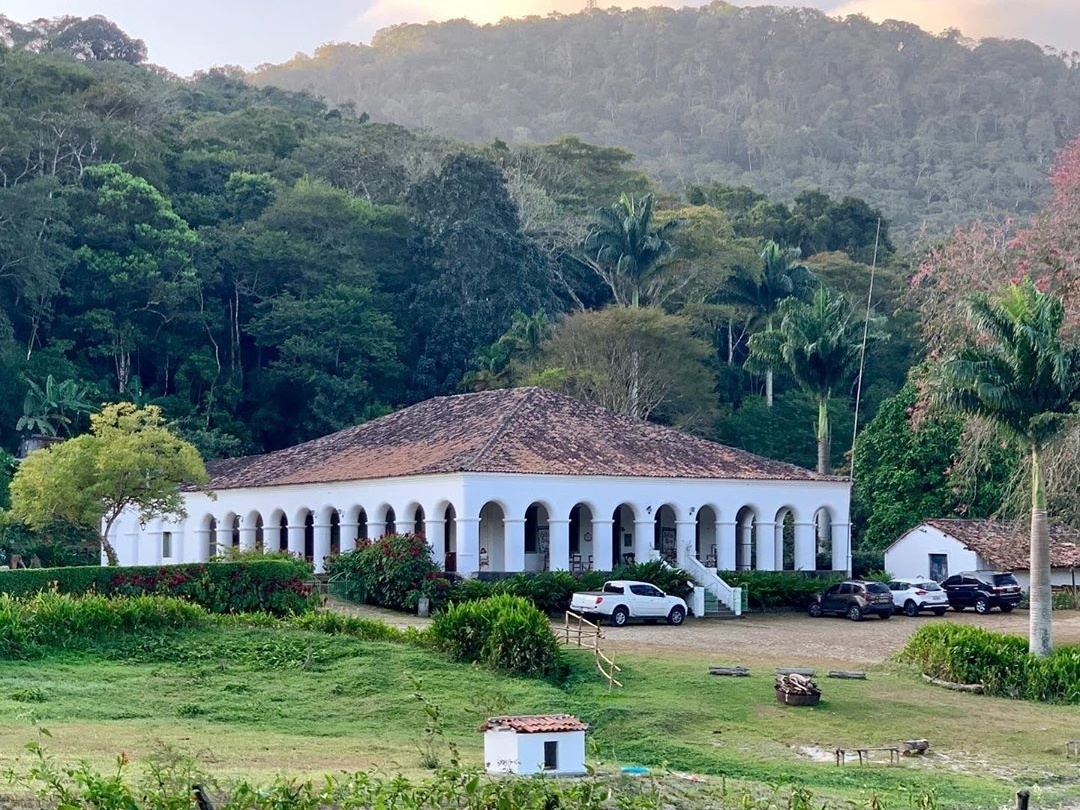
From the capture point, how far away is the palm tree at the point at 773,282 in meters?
77.1

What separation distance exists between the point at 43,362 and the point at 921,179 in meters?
109

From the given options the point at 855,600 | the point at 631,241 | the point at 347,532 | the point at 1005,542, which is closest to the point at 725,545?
the point at 855,600

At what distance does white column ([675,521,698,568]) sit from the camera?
47.5 meters

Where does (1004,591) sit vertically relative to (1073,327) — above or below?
below

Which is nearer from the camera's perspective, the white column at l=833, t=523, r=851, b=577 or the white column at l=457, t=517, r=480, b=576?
the white column at l=457, t=517, r=480, b=576

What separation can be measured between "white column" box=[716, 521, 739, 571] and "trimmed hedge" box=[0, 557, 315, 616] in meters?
14.1

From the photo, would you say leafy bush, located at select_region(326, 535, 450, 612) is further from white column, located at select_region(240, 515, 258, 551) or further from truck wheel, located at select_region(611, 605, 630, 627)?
white column, located at select_region(240, 515, 258, 551)

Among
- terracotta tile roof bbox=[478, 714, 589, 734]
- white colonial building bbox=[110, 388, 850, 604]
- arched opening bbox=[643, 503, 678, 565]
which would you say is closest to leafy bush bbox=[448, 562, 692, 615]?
white colonial building bbox=[110, 388, 850, 604]

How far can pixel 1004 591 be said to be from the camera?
4725 cm

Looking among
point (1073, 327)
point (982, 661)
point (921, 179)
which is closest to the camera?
point (982, 661)

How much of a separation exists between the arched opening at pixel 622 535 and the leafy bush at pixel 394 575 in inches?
294

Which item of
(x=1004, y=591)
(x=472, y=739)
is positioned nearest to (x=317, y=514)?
(x=1004, y=591)

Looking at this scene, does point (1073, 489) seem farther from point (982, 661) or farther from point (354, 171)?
point (354, 171)

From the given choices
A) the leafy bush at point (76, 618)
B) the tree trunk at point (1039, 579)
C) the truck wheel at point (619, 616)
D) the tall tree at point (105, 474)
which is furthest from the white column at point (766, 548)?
the leafy bush at point (76, 618)
